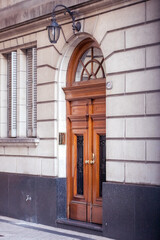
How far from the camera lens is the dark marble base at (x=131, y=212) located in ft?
32.8

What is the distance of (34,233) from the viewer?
11.9 meters

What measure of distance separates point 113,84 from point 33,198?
3.87 meters

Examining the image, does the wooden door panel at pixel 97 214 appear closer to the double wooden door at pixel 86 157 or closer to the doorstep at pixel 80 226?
the double wooden door at pixel 86 157

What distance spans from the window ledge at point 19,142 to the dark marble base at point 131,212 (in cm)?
274

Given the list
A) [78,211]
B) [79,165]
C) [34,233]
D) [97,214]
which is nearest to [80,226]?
[97,214]

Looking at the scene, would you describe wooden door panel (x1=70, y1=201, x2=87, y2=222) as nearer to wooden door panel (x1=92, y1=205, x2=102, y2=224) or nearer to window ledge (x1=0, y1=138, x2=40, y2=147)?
wooden door panel (x1=92, y1=205, x2=102, y2=224)

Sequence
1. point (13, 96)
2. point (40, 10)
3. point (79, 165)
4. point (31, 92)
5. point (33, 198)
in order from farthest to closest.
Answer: point (13, 96)
point (31, 92)
point (33, 198)
point (40, 10)
point (79, 165)

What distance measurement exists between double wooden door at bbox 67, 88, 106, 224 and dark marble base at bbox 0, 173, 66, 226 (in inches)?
11.1

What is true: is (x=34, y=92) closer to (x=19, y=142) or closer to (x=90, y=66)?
(x=19, y=142)

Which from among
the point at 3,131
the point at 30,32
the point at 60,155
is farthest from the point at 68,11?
the point at 3,131

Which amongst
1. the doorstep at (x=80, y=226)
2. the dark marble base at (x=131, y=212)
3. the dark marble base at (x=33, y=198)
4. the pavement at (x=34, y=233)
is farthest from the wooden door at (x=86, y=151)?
the dark marble base at (x=131, y=212)

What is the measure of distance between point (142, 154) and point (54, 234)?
2828 millimetres

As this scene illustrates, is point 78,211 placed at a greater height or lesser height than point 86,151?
lesser

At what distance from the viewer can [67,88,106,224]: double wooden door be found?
38.9 feet
